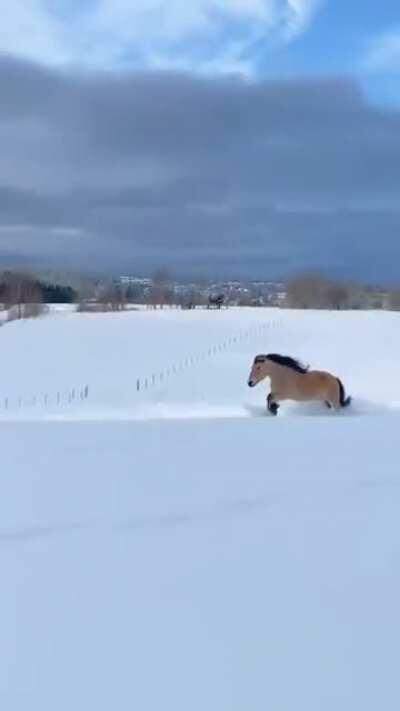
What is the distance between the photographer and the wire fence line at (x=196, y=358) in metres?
17.1

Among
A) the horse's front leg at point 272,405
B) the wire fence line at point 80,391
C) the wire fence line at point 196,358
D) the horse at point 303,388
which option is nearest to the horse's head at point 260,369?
the horse at point 303,388

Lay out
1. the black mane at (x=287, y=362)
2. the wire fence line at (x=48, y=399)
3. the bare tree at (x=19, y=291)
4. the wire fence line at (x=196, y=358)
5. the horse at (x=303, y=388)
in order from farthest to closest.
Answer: the bare tree at (x=19, y=291)
the wire fence line at (x=196, y=358)
the wire fence line at (x=48, y=399)
the black mane at (x=287, y=362)
the horse at (x=303, y=388)

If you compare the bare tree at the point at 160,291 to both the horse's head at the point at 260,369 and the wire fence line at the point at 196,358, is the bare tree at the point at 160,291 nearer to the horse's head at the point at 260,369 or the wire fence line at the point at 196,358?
the wire fence line at the point at 196,358

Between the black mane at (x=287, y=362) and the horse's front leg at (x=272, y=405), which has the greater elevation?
the black mane at (x=287, y=362)

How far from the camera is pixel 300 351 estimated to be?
74.5 feet

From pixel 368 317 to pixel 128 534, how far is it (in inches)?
1228

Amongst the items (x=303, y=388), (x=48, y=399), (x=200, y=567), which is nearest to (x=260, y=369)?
(x=303, y=388)

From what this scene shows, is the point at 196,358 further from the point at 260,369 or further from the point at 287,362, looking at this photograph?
the point at 287,362

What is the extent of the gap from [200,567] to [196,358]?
19.0 m

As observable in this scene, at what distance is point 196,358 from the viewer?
21688 mm

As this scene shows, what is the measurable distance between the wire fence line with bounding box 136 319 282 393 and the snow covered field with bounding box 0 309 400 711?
35.7 feet

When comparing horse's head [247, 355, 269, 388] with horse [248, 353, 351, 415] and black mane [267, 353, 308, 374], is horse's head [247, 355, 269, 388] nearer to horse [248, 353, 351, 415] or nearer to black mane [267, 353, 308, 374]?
black mane [267, 353, 308, 374]

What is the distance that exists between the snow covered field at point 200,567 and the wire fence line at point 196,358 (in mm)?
10890

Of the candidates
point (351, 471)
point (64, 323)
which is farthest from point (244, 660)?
point (64, 323)
